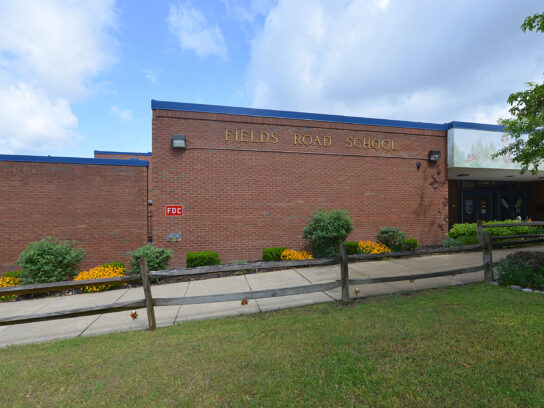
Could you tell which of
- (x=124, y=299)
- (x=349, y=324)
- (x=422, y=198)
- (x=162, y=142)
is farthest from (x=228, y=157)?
(x=422, y=198)

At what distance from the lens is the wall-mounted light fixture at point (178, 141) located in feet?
28.5

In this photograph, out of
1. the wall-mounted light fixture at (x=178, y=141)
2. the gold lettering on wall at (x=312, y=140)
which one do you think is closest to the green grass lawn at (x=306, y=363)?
the wall-mounted light fixture at (x=178, y=141)

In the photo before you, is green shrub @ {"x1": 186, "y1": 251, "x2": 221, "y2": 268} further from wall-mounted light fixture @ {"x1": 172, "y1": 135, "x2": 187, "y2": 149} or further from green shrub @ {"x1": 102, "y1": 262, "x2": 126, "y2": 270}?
wall-mounted light fixture @ {"x1": 172, "y1": 135, "x2": 187, "y2": 149}

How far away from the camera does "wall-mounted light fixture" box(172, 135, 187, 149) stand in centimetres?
870

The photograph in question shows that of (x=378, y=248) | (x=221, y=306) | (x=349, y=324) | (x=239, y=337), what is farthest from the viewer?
(x=378, y=248)

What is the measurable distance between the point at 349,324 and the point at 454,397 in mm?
1676

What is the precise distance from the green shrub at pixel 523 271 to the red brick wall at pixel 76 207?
1035 centimetres

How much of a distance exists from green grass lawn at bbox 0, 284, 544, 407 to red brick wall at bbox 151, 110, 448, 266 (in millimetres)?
5083

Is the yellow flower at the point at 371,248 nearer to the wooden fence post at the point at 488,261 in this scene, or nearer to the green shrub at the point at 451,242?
the green shrub at the point at 451,242

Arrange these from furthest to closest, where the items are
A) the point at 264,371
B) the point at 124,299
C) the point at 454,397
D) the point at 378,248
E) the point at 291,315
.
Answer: the point at 378,248 < the point at 124,299 < the point at 291,315 < the point at 264,371 < the point at 454,397

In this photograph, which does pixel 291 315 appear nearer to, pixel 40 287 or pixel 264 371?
pixel 264 371

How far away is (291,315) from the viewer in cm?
451

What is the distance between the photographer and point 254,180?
956 cm

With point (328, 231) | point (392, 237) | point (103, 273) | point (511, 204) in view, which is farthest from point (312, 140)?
point (511, 204)
